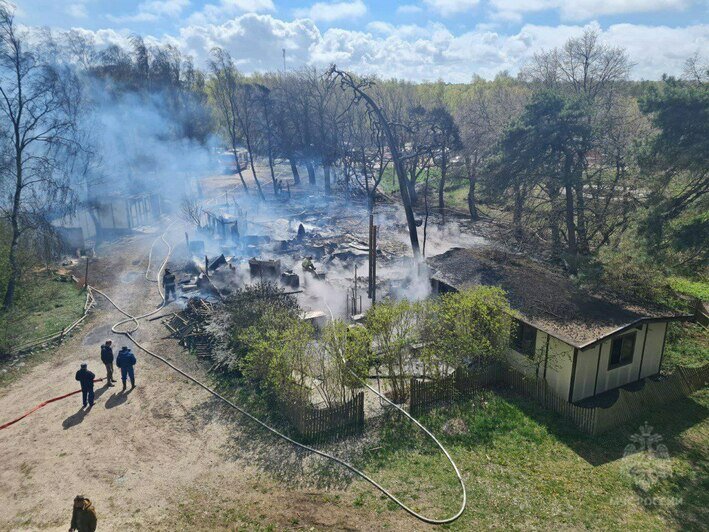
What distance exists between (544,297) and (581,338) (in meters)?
3.06

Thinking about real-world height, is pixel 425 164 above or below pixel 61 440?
above

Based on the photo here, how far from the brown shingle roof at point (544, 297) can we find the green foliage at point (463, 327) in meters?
1.23

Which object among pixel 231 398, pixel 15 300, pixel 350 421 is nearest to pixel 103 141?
pixel 15 300

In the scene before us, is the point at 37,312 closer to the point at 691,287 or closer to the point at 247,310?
the point at 247,310

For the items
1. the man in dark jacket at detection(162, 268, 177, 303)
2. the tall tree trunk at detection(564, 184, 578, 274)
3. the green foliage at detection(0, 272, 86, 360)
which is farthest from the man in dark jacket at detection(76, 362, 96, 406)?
the tall tree trunk at detection(564, 184, 578, 274)

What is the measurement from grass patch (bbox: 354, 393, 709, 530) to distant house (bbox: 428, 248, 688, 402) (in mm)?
1468

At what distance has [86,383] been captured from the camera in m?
12.6

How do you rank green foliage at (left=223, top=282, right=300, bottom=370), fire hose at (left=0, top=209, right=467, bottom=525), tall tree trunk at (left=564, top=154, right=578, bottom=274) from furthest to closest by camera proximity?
tall tree trunk at (left=564, top=154, right=578, bottom=274), green foliage at (left=223, top=282, right=300, bottom=370), fire hose at (left=0, top=209, right=467, bottom=525)

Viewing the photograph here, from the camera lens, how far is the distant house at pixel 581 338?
13.4 m

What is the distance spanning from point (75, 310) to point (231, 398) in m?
10.3

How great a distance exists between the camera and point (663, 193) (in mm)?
15672

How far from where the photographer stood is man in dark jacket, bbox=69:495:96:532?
7.89 meters

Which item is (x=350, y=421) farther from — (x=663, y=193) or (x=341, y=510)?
(x=663, y=193)

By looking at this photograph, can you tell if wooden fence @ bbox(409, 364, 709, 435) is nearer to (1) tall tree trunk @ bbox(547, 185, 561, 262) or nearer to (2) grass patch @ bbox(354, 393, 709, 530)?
(2) grass patch @ bbox(354, 393, 709, 530)
